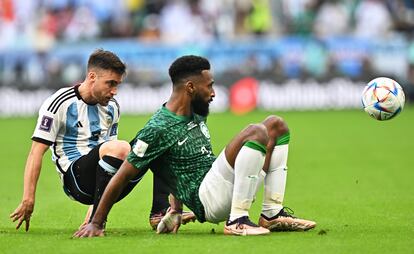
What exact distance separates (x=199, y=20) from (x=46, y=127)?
2088cm

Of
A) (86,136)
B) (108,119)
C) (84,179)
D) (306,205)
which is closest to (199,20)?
(306,205)

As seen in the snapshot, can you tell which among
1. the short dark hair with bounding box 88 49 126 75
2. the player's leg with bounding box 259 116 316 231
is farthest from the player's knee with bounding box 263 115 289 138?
the short dark hair with bounding box 88 49 126 75

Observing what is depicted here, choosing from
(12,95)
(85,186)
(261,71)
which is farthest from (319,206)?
(12,95)

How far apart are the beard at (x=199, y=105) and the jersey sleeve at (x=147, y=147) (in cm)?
39


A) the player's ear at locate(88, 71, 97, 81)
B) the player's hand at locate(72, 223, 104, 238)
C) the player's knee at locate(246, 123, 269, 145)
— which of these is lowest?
the player's hand at locate(72, 223, 104, 238)

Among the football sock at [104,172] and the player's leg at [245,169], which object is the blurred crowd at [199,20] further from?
the player's leg at [245,169]

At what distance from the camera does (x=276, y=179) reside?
8656mm

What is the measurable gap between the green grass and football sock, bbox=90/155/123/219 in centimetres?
37

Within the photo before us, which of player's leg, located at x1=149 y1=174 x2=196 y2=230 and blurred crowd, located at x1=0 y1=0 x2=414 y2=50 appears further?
blurred crowd, located at x1=0 y1=0 x2=414 y2=50

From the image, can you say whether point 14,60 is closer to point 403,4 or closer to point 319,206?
point 403,4

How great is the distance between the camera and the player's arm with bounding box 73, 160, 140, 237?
26.8 ft

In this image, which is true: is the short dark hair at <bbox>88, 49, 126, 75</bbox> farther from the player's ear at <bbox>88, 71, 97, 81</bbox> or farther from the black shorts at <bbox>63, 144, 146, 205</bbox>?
the black shorts at <bbox>63, 144, 146, 205</bbox>

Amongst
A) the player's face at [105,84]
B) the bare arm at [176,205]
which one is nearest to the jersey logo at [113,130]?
the player's face at [105,84]

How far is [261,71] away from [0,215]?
16759 mm
